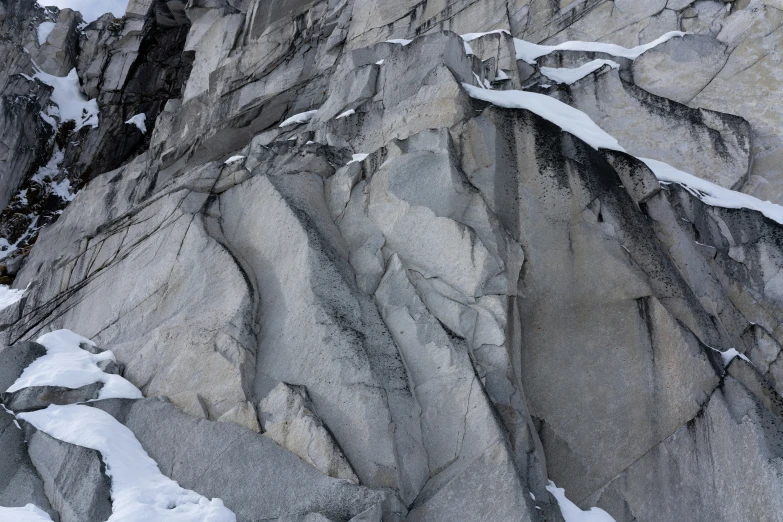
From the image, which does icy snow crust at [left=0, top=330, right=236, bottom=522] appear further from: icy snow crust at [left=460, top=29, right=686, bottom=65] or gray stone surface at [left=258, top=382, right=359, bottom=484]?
icy snow crust at [left=460, top=29, right=686, bottom=65]

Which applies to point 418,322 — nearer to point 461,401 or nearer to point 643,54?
point 461,401

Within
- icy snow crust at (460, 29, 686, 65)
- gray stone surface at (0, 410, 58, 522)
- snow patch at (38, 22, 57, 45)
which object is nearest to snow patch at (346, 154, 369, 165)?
icy snow crust at (460, 29, 686, 65)

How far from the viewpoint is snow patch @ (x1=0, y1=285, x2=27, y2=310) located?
19.9 meters

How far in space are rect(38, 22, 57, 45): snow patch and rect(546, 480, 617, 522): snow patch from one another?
2863 centimetres

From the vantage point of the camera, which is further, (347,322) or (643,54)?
(643,54)

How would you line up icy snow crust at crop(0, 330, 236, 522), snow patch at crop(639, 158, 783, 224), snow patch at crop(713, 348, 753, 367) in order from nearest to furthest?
1. icy snow crust at crop(0, 330, 236, 522)
2. snow patch at crop(713, 348, 753, 367)
3. snow patch at crop(639, 158, 783, 224)

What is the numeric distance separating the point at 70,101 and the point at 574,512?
26460 millimetres

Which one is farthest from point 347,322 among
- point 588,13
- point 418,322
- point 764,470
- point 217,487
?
point 588,13

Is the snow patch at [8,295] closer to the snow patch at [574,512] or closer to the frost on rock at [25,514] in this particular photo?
the frost on rock at [25,514]

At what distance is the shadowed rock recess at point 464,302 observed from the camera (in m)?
9.57

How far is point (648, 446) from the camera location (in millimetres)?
10180

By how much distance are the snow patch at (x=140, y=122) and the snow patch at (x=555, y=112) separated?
59.8 feet

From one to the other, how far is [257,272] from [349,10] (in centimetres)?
1302

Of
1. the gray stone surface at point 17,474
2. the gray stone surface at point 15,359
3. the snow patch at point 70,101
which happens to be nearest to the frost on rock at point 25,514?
the gray stone surface at point 17,474
